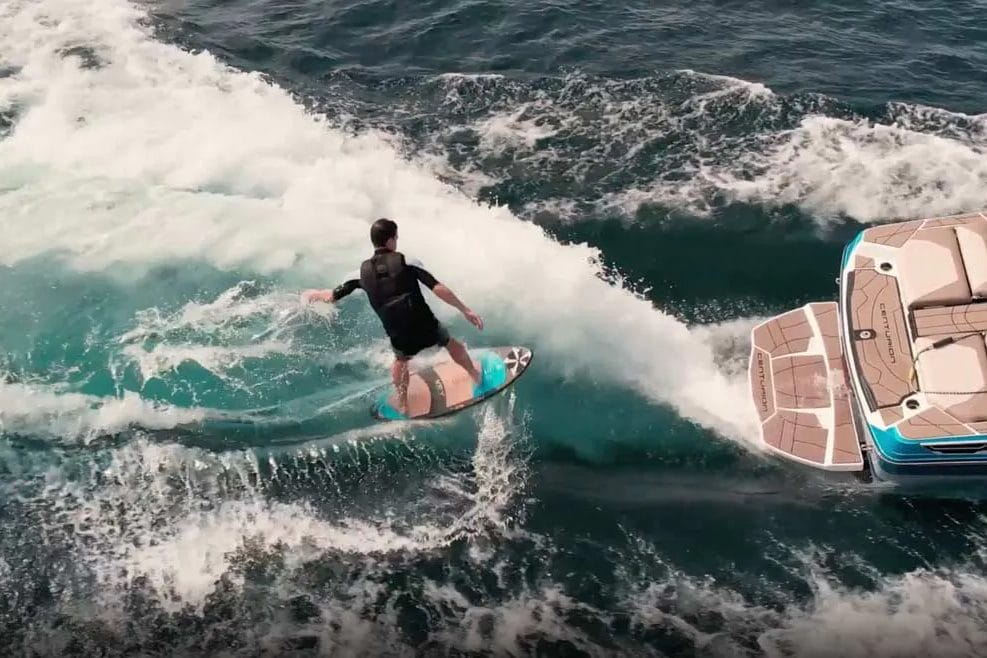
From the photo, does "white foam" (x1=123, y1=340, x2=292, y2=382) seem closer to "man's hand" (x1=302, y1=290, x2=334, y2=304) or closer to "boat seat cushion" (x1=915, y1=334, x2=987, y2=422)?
"man's hand" (x1=302, y1=290, x2=334, y2=304)

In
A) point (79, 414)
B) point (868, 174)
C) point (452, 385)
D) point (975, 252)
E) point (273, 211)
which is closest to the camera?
point (975, 252)

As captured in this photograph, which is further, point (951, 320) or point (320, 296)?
point (951, 320)

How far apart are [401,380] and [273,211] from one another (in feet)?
20.7

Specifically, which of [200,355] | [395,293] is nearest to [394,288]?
[395,293]

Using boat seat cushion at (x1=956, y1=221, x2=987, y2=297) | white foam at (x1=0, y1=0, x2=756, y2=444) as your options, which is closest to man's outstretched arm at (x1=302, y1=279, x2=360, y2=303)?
white foam at (x1=0, y1=0, x2=756, y2=444)

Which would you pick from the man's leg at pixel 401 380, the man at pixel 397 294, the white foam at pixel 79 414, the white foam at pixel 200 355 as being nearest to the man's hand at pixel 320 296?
the man at pixel 397 294

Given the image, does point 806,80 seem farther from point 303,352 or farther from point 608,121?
point 303,352

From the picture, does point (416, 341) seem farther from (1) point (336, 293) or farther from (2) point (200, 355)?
(2) point (200, 355)

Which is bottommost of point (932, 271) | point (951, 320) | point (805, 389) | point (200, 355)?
point (805, 389)

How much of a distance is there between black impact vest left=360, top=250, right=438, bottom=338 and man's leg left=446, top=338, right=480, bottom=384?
736 mm

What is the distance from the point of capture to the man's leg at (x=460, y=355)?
11.3 meters

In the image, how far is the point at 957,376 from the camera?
10719 millimetres

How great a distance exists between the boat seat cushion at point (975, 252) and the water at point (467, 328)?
2.51m

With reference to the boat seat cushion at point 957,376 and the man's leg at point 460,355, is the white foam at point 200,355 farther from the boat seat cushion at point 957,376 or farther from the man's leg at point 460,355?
the boat seat cushion at point 957,376
